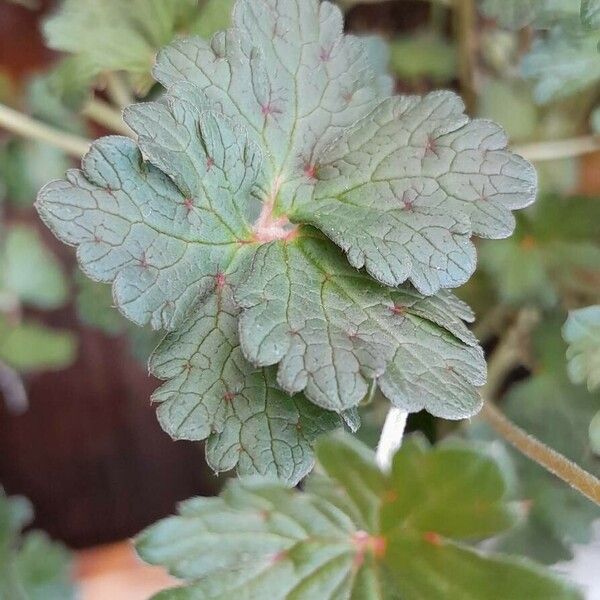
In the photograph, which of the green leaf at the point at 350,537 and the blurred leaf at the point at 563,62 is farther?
the blurred leaf at the point at 563,62

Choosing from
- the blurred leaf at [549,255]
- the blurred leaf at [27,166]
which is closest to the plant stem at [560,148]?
the blurred leaf at [549,255]

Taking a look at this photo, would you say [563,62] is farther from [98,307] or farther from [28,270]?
[28,270]

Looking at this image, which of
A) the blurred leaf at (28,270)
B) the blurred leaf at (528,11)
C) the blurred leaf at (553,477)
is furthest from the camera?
the blurred leaf at (28,270)

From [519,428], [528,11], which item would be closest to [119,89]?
[528,11]

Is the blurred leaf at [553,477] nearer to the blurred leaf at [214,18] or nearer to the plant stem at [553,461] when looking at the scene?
Result: the plant stem at [553,461]

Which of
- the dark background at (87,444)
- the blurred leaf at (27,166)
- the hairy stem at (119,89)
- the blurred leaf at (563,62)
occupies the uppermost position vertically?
the hairy stem at (119,89)

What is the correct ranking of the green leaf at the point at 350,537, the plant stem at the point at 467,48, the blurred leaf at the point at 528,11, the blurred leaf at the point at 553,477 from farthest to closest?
the plant stem at the point at 467,48 → the blurred leaf at the point at 553,477 → the blurred leaf at the point at 528,11 → the green leaf at the point at 350,537
